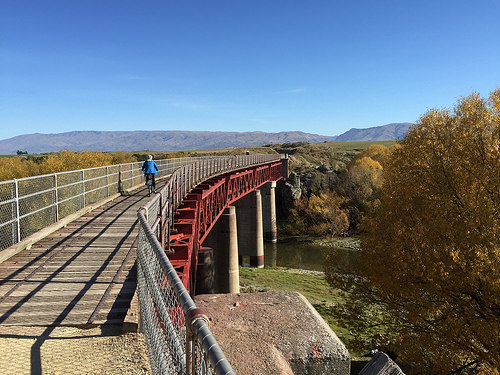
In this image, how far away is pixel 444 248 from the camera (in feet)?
47.7

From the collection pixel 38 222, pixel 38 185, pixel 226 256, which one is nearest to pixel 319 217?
pixel 226 256

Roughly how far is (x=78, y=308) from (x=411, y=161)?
17.5 meters

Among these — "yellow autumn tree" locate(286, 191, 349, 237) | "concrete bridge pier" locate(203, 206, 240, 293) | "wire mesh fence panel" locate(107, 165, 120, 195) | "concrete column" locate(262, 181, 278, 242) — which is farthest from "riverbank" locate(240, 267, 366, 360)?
"yellow autumn tree" locate(286, 191, 349, 237)

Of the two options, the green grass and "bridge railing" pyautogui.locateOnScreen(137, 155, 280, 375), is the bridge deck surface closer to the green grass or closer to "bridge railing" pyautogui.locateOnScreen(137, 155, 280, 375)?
"bridge railing" pyautogui.locateOnScreen(137, 155, 280, 375)

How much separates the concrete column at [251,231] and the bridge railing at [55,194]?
15.0 metres

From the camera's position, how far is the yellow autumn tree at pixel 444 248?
43.9 feet

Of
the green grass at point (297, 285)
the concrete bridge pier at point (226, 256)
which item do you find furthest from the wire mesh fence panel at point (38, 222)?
the green grass at point (297, 285)

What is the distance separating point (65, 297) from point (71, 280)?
0.79 meters

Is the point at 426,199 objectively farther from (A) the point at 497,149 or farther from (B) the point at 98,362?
(B) the point at 98,362

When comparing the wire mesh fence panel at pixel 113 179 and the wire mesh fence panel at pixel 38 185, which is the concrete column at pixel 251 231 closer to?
the wire mesh fence panel at pixel 113 179

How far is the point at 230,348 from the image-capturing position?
540 cm

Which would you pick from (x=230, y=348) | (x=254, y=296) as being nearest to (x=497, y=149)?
(x=254, y=296)

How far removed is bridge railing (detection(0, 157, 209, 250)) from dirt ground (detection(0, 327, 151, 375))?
3.92 metres

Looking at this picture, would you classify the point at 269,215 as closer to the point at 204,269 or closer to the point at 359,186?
the point at 359,186
